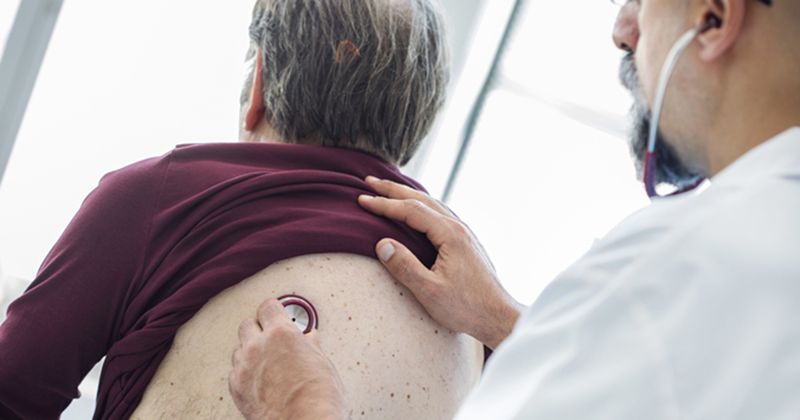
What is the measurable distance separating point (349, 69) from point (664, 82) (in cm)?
57

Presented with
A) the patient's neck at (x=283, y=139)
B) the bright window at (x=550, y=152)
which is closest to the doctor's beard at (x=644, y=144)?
the patient's neck at (x=283, y=139)

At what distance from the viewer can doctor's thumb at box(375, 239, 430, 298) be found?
4.56ft

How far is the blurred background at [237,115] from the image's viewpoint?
2.25 m

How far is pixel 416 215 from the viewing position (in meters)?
1.46

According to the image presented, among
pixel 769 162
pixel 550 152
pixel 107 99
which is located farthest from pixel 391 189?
pixel 550 152

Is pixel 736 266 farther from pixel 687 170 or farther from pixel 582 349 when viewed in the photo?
pixel 687 170

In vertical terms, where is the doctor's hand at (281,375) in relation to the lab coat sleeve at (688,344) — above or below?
below

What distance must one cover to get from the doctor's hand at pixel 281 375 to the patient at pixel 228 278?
0.07m

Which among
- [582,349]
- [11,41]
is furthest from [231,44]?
[582,349]

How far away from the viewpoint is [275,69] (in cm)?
151

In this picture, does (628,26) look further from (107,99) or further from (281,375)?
(107,99)

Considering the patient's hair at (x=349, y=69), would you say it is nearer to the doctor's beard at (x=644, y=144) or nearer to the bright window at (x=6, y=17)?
the doctor's beard at (x=644, y=144)

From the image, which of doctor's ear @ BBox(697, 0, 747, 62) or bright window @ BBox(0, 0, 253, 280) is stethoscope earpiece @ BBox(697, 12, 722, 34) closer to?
doctor's ear @ BBox(697, 0, 747, 62)

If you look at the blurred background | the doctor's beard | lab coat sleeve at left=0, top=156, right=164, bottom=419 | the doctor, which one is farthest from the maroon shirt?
the blurred background
